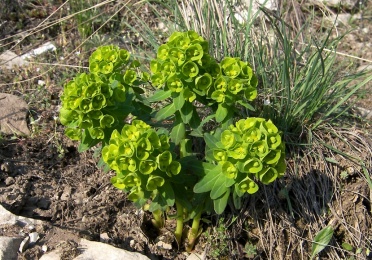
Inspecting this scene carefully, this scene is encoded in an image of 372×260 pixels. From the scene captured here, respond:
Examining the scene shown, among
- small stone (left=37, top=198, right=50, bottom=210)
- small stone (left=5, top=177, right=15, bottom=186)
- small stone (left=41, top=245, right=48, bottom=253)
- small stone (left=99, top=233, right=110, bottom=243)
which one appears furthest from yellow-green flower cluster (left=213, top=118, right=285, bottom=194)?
small stone (left=5, top=177, right=15, bottom=186)

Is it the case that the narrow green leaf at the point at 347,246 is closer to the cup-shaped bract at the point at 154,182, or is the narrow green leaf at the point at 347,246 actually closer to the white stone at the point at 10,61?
the cup-shaped bract at the point at 154,182

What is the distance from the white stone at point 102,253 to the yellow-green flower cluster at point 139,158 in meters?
0.41

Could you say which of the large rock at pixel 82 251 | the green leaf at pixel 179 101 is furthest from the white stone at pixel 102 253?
the green leaf at pixel 179 101

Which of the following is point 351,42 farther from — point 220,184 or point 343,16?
point 220,184

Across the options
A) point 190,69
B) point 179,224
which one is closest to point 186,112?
point 190,69

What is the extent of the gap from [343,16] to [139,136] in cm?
325

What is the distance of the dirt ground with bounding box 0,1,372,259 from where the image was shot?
8.61ft

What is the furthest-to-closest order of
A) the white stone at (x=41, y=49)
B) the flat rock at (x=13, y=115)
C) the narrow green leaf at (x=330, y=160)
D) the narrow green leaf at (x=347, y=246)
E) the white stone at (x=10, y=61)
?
the white stone at (x=41, y=49) < the white stone at (x=10, y=61) < the flat rock at (x=13, y=115) < the narrow green leaf at (x=330, y=160) < the narrow green leaf at (x=347, y=246)

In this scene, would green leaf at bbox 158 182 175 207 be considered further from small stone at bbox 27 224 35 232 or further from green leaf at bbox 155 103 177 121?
small stone at bbox 27 224 35 232

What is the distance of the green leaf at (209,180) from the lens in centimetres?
218

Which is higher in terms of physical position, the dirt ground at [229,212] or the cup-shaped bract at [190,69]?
the cup-shaped bract at [190,69]

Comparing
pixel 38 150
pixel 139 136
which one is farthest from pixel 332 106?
pixel 38 150

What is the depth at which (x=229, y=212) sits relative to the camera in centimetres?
272

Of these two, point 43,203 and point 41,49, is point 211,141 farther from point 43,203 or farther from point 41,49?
point 41,49
